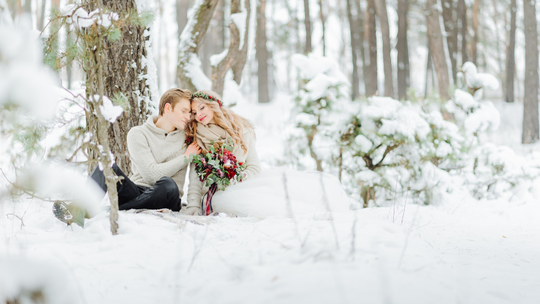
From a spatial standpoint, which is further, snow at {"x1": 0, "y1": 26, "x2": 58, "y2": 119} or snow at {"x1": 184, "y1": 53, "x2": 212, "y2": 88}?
snow at {"x1": 184, "y1": 53, "x2": 212, "y2": 88}

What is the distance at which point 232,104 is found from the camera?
19.8ft

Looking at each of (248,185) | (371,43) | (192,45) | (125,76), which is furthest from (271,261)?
(371,43)

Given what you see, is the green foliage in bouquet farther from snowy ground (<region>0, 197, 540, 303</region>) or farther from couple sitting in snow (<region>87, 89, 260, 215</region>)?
snowy ground (<region>0, 197, 540, 303</region>)

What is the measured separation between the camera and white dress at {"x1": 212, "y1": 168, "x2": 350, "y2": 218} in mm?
2861

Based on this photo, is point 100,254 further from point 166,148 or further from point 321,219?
point 166,148

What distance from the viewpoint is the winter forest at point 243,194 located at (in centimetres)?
148

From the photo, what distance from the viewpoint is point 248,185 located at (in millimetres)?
3166

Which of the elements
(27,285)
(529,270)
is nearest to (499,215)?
(529,270)

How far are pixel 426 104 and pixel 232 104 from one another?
2870 millimetres

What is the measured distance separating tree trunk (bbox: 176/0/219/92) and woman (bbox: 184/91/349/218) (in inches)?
82.9

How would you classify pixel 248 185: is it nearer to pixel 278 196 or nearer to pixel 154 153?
pixel 278 196

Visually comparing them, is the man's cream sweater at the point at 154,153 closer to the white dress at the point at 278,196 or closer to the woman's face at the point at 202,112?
the woman's face at the point at 202,112

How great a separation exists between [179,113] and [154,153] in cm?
40

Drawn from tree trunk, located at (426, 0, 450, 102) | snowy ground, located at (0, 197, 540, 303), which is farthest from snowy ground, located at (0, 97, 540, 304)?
tree trunk, located at (426, 0, 450, 102)
